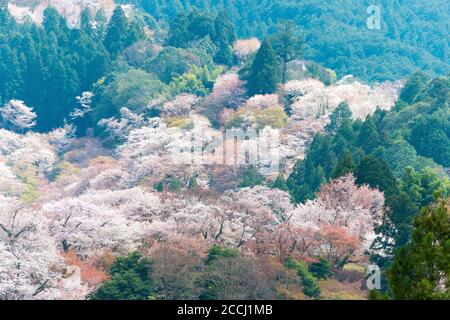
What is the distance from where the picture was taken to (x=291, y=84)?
2527 inches

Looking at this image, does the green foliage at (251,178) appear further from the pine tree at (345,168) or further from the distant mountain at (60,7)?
the distant mountain at (60,7)

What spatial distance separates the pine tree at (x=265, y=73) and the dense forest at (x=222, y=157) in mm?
109

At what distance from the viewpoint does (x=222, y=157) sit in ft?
177

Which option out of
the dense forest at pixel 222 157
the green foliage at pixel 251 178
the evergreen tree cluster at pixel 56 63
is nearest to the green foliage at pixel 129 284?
Answer: the dense forest at pixel 222 157

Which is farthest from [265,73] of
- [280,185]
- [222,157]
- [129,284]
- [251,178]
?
[129,284]

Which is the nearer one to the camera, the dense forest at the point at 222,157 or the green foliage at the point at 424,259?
the green foliage at the point at 424,259

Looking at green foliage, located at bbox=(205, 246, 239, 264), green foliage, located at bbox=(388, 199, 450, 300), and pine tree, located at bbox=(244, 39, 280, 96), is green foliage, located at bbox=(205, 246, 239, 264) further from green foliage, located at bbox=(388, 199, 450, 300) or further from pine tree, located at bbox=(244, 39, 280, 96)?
pine tree, located at bbox=(244, 39, 280, 96)

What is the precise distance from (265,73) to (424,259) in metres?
43.6

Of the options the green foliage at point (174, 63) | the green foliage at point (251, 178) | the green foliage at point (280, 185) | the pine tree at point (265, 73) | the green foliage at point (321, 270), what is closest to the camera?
the green foliage at point (321, 270)

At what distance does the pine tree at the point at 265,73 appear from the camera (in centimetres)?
6444

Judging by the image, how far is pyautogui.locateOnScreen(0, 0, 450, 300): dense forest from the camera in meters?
30.6

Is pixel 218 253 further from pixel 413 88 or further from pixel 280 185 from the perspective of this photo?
pixel 413 88
